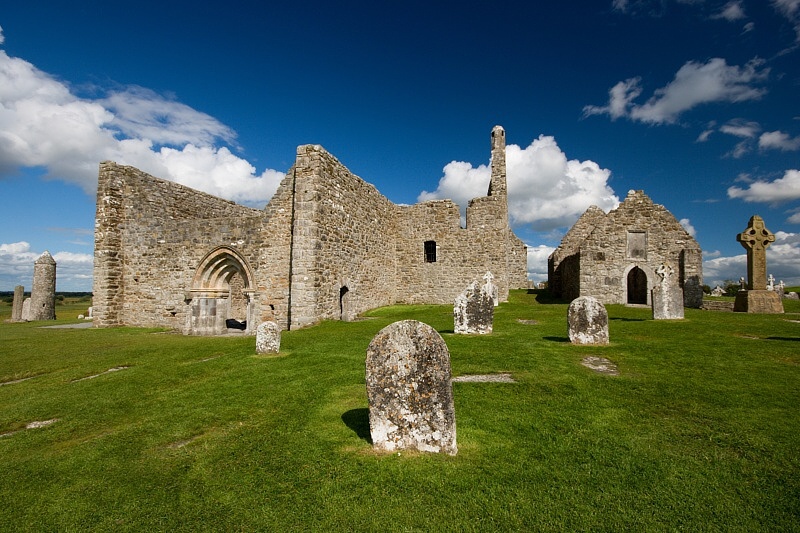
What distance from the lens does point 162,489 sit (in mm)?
3629

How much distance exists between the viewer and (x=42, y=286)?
22531 mm

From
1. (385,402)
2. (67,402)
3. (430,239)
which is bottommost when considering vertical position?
(67,402)

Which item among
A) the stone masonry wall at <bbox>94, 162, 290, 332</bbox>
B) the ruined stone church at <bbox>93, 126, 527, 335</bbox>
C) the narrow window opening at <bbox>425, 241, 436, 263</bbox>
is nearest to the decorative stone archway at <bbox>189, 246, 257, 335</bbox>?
the ruined stone church at <bbox>93, 126, 527, 335</bbox>

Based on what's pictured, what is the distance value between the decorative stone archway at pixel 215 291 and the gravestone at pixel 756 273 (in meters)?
19.9

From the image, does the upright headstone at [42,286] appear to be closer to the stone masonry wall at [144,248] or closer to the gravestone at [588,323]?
the stone masonry wall at [144,248]

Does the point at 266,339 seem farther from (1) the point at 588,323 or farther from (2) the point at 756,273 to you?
(2) the point at 756,273

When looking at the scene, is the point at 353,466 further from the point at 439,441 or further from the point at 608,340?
the point at 608,340

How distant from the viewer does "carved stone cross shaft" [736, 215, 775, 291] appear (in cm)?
1570

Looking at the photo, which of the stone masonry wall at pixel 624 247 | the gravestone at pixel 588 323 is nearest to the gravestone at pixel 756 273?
the stone masonry wall at pixel 624 247

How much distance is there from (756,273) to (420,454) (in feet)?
61.9

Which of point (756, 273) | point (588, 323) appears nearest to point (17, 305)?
point (588, 323)

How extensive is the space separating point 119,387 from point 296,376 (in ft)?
10.8

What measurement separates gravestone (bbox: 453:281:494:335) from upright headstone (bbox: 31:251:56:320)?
25756mm

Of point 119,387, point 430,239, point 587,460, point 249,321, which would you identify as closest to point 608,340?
point 587,460
